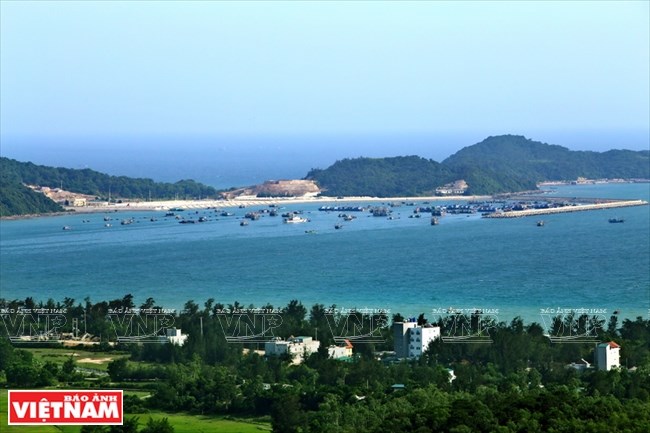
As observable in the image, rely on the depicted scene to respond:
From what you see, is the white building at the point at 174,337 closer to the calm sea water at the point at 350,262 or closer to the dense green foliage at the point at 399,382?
the dense green foliage at the point at 399,382

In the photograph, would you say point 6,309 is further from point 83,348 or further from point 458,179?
point 458,179

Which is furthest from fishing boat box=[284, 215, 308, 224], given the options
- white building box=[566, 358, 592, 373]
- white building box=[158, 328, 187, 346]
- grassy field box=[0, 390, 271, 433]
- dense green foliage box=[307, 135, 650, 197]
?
grassy field box=[0, 390, 271, 433]

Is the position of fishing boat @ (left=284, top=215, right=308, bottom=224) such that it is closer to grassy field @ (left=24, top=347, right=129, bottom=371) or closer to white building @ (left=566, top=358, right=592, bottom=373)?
grassy field @ (left=24, top=347, right=129, bottom=371)

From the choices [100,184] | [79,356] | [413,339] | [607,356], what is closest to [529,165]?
[100,184]

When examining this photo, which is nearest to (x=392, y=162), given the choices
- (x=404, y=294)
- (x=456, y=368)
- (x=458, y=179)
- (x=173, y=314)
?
(x=458, y=179)

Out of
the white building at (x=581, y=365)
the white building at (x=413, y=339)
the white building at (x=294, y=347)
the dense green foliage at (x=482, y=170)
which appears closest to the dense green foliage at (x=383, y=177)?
the dense green foliage at (x=482, y=170)
